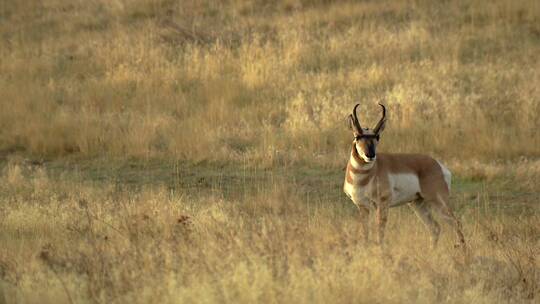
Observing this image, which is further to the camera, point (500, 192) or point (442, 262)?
point (500, 192)

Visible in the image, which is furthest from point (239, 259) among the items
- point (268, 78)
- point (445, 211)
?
point (268, 78)

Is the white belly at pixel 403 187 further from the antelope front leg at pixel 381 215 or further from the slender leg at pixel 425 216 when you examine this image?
the slender leg at pixel 425 216

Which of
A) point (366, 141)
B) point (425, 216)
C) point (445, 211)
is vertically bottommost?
point (425, 216)

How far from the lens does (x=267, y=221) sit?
813cm

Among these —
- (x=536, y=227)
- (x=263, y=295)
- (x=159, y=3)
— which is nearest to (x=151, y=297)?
(x=263, y=295)

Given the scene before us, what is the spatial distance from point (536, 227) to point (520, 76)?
23.0 ft

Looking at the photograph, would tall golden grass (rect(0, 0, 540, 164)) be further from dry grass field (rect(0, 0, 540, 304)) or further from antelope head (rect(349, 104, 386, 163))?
antelope head (rect(349, 104, 386, 163))

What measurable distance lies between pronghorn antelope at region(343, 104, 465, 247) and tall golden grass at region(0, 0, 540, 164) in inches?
158

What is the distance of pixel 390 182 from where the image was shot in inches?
378

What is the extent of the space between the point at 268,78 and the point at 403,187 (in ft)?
26.5

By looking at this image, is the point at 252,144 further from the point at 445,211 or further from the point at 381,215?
the point at 381,215

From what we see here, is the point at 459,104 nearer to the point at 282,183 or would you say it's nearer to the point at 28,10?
the point at 282,183

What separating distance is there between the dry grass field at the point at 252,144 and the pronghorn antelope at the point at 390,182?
0.25 m

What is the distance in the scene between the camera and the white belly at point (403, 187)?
9648mm
